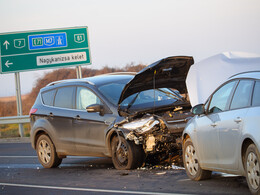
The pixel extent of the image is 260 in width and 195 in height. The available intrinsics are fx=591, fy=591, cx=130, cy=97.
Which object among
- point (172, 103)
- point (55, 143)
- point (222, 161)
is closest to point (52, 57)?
point (55, 143)

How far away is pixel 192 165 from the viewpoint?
30.5 ft

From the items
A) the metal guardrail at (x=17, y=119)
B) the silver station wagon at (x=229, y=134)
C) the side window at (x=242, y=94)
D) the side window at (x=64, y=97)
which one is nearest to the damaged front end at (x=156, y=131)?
the silver station wagon at (x=229, y=134)

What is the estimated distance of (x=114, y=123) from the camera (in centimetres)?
1142

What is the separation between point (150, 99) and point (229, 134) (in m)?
4.45

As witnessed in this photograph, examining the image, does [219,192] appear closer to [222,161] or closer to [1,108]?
[222,161]

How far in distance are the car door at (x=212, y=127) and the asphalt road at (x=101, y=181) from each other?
0.42 meters

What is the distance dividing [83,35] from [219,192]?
19731 millimetres

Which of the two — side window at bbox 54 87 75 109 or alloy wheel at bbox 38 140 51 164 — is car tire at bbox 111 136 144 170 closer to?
side window at bbox 54 87 75 109

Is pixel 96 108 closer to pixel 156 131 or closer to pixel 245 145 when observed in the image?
pixel 156 131

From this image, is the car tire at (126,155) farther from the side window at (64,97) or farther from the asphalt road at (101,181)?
the side window at (64,97)

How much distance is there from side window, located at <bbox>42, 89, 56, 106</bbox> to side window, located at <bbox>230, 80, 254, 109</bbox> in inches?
257

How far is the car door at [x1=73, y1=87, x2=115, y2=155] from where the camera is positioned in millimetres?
11727

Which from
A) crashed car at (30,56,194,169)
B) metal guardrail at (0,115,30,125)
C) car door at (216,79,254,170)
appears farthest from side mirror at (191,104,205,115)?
metal guardrail at (0,115,30,125)

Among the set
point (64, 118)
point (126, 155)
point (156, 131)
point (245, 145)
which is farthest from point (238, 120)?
point (64, 118)
